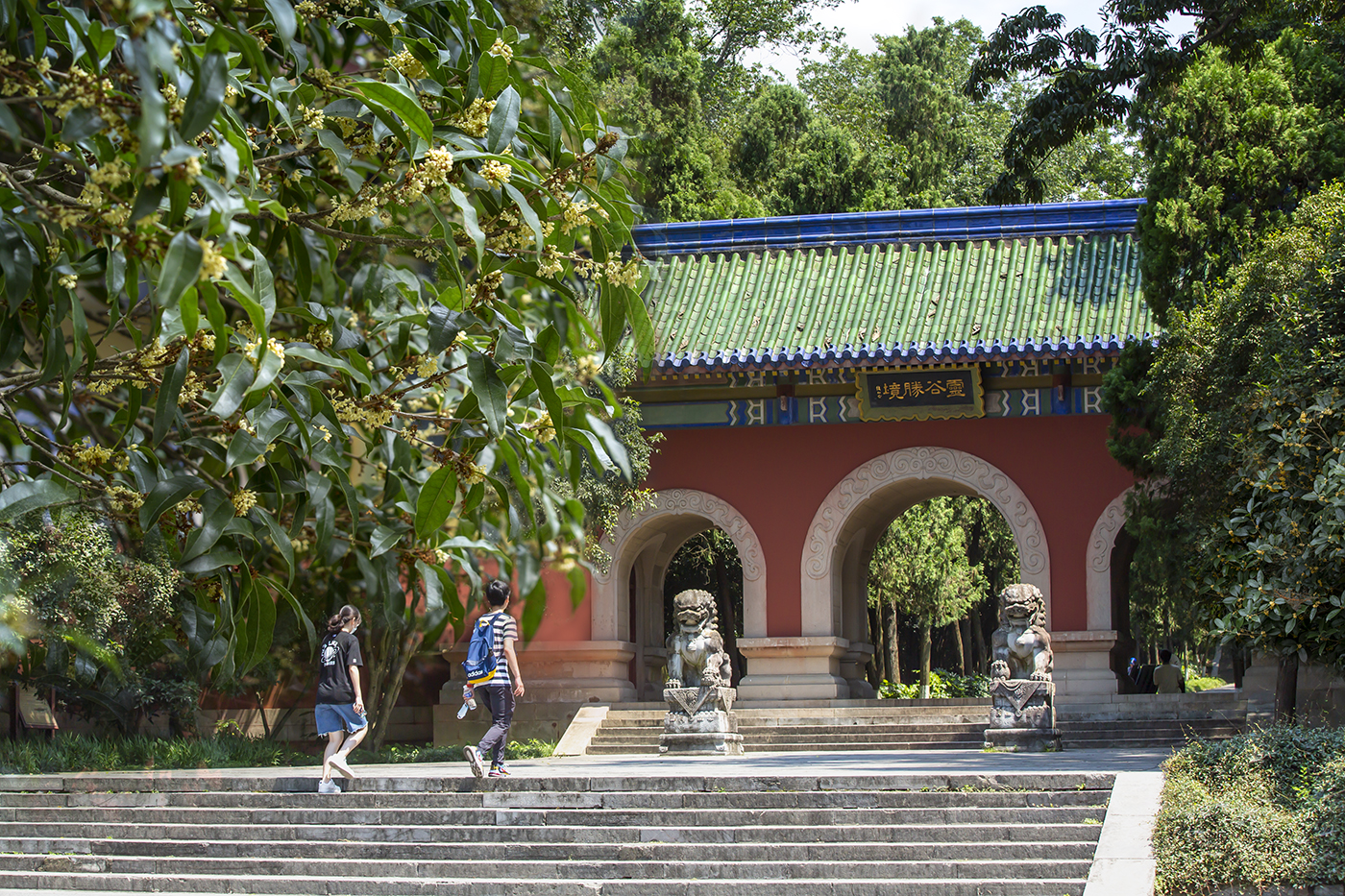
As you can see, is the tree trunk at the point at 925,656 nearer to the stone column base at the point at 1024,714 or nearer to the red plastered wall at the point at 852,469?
the red plastered wall at the point at 852,469

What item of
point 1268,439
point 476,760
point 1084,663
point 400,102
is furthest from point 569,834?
point 1084,663

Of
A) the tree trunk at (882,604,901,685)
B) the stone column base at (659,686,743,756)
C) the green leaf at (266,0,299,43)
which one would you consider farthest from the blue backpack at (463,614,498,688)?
the tree trunk at (882,604,901,685)

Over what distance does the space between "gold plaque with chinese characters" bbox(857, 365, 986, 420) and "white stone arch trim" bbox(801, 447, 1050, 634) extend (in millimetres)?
514

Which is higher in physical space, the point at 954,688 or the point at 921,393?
the point at 921,393

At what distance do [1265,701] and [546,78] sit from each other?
13120 millimetres

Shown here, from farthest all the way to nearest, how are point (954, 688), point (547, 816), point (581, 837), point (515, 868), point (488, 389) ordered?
point (954, 688) < point (547, 816) < point (581, 837) < point (515, 868) < point (488, 389)

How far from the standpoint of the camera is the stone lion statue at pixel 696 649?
44.4 feet

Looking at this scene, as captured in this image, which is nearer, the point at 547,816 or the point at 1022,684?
the point at 547,816

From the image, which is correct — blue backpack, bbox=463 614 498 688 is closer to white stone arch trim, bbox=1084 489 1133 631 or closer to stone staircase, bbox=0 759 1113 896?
stone staircase, bbox=0 759 1113 896

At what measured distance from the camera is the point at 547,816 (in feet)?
27.2

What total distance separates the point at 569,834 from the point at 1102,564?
31.7 feet

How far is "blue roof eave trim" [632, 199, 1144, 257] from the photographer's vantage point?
1706 centimetres

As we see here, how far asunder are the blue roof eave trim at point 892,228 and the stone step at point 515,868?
33.3ft

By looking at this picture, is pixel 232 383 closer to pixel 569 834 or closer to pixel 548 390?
pixel 548 390
